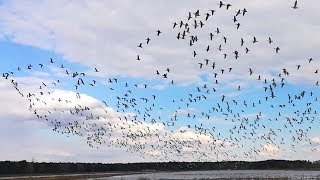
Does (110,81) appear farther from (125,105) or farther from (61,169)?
(61,169)

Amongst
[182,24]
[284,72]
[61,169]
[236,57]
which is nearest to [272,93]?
[284,72]

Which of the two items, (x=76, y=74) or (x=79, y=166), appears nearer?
(x=76, y=74)

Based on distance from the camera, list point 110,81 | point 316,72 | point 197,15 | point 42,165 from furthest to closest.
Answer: point 42,165, point 110,81, point 316,72, point 197,15

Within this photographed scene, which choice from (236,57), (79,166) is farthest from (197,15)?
(79,166)

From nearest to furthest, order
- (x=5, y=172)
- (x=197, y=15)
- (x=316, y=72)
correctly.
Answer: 1. (x=197, y=15)
2. (x=316, y=72)
3. (x=5, y=172)

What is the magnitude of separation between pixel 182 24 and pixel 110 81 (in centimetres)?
1563

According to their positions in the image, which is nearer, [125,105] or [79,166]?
[125,105]

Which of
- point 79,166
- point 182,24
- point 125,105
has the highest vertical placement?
point 182,24

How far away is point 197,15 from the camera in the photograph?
1134 inches

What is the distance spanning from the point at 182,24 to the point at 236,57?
4255 millimetres

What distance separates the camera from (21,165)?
13438cm

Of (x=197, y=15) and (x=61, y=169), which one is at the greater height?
(x=197, y=15)

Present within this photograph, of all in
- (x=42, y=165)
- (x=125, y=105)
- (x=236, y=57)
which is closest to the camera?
(x=236, y=57)

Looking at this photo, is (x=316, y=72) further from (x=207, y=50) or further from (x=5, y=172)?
(x=5, y=172)
